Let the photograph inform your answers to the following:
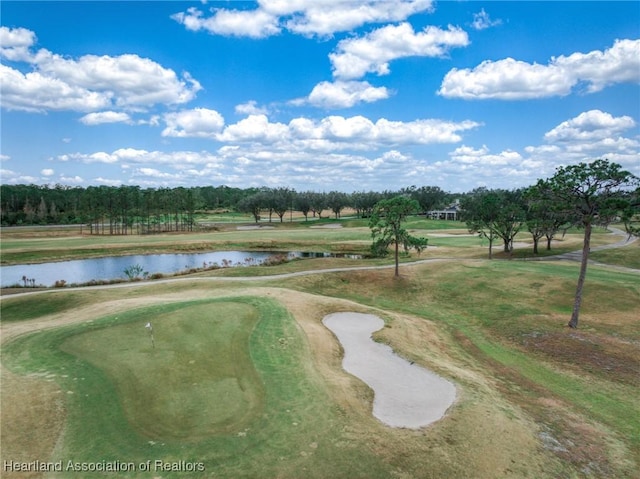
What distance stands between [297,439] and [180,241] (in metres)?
74.2

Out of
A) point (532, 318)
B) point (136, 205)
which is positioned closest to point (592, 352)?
point (532, 318)

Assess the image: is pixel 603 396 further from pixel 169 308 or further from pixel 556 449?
pixel 169 308

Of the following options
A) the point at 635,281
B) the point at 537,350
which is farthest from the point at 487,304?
the point at 635,281

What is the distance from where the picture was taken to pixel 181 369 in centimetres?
1573

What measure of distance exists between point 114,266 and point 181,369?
49.0m

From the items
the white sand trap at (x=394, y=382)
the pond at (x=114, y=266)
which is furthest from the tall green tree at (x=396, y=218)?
the pond at (x=114, y=266)

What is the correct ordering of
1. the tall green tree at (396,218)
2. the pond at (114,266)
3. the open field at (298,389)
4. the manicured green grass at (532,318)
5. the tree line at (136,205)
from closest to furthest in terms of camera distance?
the open field at (298,389), the manicured green grass at (532,318), the tall green tree at (396,218), the pond at (114,266), the tree line at (136,205)

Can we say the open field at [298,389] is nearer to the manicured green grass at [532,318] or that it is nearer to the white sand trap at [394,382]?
the manicured green grass at [532,318]

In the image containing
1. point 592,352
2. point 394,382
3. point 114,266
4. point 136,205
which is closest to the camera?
point 394,382

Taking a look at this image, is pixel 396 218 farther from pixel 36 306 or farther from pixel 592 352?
pixel 36 306

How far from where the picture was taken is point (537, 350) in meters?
23.8

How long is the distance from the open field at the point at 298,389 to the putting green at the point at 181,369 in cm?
9

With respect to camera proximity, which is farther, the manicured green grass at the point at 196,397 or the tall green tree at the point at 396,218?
the tall green tree at the point at 396,218

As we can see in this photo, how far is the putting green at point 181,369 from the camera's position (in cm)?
1242
